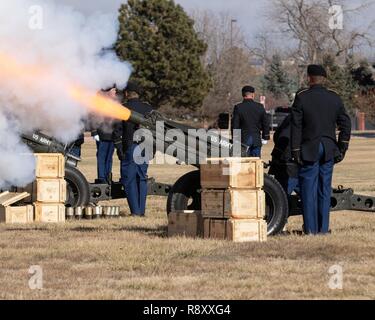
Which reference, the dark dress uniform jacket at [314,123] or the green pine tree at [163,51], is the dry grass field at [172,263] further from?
the green pine tree at [163,51]

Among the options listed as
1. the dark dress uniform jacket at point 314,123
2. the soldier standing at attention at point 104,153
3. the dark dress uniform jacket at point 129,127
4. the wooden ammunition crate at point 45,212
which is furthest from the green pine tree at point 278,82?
the dark dress uniform jacket at point 314,123

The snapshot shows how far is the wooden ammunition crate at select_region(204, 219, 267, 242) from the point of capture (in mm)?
12922

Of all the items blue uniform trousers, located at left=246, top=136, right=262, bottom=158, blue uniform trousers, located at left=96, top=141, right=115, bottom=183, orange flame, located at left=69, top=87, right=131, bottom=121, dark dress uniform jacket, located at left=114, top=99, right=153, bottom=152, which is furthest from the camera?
blue uniform trousers, located at left=96, top=141, right=115, bottom=183

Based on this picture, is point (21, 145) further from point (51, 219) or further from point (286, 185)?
point (286, 185)

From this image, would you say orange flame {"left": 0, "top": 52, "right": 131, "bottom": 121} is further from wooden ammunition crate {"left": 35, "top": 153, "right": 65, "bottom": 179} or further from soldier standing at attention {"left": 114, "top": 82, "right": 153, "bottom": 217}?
soldier standing at attention {"left": 114, "top": 82, "right": 153, "bottom": 217}

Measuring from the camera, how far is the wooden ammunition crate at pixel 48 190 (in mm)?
16109

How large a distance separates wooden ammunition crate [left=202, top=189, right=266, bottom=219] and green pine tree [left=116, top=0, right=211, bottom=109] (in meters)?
54.2

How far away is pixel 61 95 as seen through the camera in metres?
14.3

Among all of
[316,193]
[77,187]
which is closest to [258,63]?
[77,187]

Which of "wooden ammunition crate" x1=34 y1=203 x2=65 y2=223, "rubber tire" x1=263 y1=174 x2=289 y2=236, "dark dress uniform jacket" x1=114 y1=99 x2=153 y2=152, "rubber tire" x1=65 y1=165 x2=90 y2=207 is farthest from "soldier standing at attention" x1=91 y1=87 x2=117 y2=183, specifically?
"rubber tire" x1=263 y1=174 x2=289 y2=236

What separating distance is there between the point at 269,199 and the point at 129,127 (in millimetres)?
3519

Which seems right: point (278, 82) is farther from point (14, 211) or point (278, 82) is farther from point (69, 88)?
point (69, 88)

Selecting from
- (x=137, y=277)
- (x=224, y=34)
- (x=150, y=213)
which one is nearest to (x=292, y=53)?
(x=224, y=34)

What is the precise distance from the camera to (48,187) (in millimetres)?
16125
